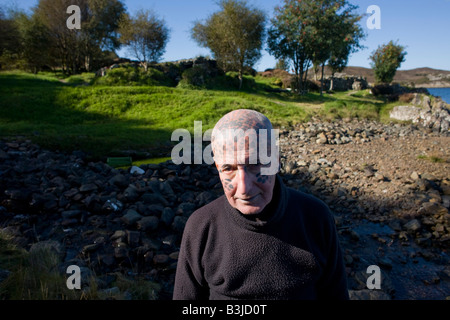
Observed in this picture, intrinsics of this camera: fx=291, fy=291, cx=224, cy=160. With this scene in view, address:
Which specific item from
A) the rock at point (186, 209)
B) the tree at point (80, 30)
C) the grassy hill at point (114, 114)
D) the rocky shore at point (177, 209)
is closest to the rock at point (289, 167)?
the rocky shore at point (177, 209)

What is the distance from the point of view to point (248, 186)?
56.0 inches

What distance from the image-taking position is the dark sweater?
4.89 feet

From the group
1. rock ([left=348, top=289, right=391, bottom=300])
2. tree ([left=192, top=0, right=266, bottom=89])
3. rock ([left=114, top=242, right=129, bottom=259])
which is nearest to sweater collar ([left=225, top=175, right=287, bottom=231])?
rock ([left=348, top=289, right=391, bottom=300])

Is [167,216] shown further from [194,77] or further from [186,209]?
[194,77]

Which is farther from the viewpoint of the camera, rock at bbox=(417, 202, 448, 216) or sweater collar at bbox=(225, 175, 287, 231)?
rock at bbox=(417, 202, 448, 216)

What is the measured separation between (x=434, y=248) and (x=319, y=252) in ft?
16.3

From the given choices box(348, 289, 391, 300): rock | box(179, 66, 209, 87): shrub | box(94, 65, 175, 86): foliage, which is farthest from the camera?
box(179, 66, 209, 87): shrub

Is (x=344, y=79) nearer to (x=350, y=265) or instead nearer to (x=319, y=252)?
(x=350, y=265)

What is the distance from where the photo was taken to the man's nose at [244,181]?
142 centimetres

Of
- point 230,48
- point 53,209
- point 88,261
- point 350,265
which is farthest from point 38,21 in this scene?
point 350,265

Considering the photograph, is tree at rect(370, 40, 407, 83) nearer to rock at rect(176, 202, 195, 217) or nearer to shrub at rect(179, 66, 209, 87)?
shrub at rect(179, 66, 209, 87)

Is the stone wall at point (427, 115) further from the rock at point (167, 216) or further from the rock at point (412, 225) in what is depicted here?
the rock at point (167, 216)

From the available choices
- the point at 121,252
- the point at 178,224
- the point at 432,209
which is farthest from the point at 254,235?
the point at 432,209
